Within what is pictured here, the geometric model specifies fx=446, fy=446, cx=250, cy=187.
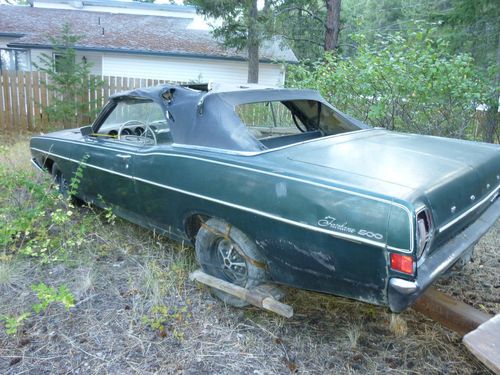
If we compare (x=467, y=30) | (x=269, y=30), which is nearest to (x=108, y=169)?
(x=269, y=30)

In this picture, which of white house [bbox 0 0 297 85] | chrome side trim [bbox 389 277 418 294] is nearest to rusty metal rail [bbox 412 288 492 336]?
chrome side trim [bbox 389 277 418 294]

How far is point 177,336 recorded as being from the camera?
9.40 ft

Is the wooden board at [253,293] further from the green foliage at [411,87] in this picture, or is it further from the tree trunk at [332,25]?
the tree trunk at [332,25]

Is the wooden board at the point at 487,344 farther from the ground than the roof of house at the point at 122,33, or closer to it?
closer to it

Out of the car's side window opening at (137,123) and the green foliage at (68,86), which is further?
the green foliage at (68,86)

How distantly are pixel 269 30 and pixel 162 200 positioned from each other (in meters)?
10.5

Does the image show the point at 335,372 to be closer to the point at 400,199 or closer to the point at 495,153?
the point at 400,199

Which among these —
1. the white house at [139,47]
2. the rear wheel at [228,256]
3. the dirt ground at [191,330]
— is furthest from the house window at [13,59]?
the rear wheel at [228,256]

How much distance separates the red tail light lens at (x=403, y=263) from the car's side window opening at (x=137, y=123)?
199 centimetres

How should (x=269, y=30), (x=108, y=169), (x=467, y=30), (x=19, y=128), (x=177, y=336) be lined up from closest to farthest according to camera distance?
1. (x=177, y=336)
2. (x=108, y=169)
3. (x=19, y=128)
4. (x=269, y=30)
5. (x=467, y=30)

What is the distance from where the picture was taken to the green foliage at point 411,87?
5734 mm

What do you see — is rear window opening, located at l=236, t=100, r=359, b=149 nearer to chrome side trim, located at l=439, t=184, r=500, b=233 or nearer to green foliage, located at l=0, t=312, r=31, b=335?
chrome side trim, located at l=439, t=184, r=500, b=233

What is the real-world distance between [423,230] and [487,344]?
0.62m

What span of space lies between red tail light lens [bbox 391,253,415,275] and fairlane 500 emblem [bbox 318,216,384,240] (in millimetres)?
124
